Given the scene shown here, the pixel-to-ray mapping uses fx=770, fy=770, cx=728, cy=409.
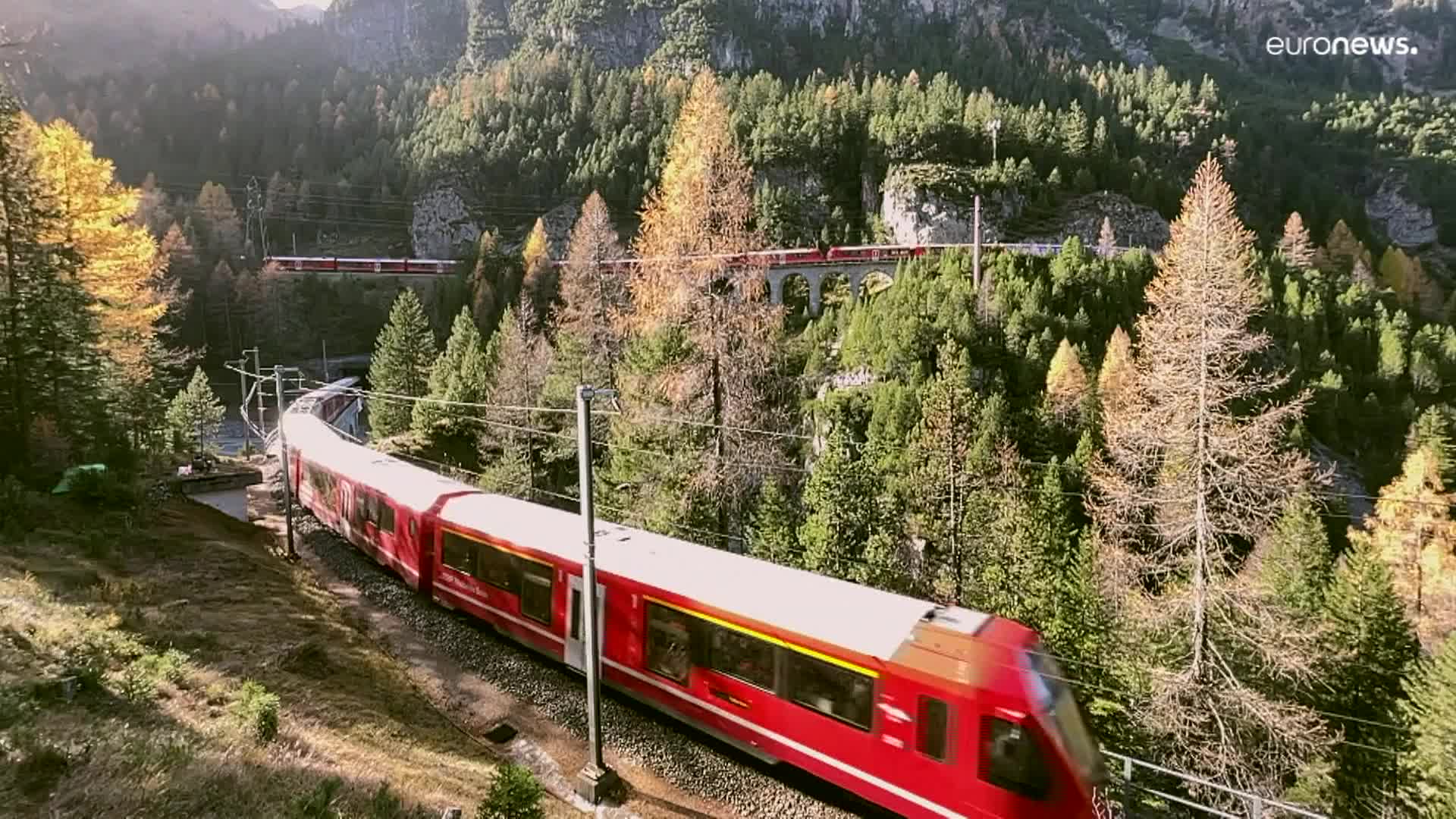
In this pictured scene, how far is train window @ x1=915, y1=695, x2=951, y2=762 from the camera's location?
980 centimetres

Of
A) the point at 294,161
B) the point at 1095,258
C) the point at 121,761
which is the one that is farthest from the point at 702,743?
the point at 294,161

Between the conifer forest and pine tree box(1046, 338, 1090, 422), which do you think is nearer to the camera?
the conifer forest

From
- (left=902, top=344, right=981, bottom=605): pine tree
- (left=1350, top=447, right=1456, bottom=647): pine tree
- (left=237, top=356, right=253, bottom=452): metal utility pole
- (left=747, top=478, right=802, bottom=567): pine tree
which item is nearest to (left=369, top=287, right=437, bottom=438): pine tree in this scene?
(left=237, top=356, right=253, bottom=452): metal utility pole

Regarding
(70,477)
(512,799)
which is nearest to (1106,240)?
(70,477)

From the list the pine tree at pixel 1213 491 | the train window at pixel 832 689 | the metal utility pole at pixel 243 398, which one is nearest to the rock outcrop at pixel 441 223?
the metal utility pole at pixel 243 398

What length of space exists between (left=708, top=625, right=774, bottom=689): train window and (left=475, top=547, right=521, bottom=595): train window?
17.5 ft

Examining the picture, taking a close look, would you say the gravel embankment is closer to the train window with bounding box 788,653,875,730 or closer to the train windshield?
the train window with bounding box 788,653,875,730

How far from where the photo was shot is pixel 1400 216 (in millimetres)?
155000

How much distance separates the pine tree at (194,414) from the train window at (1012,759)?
49005 millimetres

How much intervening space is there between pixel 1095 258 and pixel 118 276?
64.7 meters

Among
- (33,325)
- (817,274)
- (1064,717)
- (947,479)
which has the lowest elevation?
(947,479)

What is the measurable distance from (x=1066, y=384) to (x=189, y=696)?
42.2 meters

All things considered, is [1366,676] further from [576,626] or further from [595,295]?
[595,295]

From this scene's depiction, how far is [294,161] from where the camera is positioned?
440 ft
